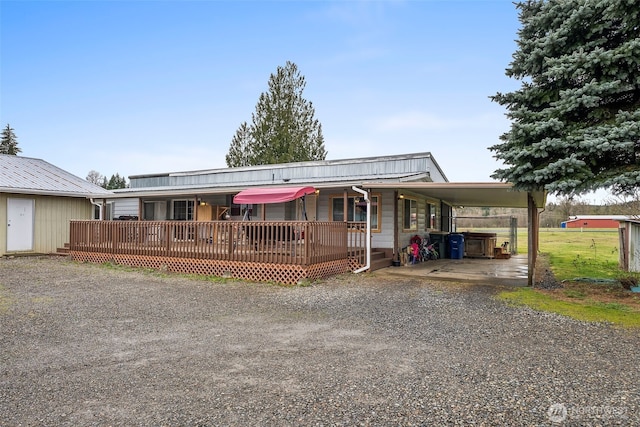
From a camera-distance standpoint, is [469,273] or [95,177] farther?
[95,177]

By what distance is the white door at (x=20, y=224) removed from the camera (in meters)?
14.1

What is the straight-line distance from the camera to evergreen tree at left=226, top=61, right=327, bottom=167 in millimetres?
29500

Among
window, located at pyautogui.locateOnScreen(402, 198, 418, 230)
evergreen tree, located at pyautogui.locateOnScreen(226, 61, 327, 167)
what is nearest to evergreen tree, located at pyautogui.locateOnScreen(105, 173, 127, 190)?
evergreen tree, located at pyautogui.locateOnScreen(226, 61, 327, 167)

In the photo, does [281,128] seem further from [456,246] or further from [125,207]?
[456,246]

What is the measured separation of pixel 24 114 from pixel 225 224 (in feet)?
57.2

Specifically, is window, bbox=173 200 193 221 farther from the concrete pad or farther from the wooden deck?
the concrete pad

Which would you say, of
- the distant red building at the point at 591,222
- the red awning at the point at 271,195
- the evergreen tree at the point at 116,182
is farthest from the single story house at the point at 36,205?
the distant red building at the point at 591,222

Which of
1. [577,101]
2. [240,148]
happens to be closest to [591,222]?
[240,148]

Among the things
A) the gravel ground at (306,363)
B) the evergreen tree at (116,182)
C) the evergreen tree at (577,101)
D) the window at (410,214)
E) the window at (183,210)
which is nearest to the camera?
the gravel ground at (306,363)

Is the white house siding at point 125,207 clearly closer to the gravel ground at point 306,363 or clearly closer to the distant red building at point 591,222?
the gravel ground at point 306,363

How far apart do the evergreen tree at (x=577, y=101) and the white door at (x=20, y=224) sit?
53.2ft

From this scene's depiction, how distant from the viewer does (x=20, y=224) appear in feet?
47.3

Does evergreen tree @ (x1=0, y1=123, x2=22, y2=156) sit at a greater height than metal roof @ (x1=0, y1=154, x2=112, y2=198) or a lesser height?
greater

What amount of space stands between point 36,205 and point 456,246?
55.1 ft
